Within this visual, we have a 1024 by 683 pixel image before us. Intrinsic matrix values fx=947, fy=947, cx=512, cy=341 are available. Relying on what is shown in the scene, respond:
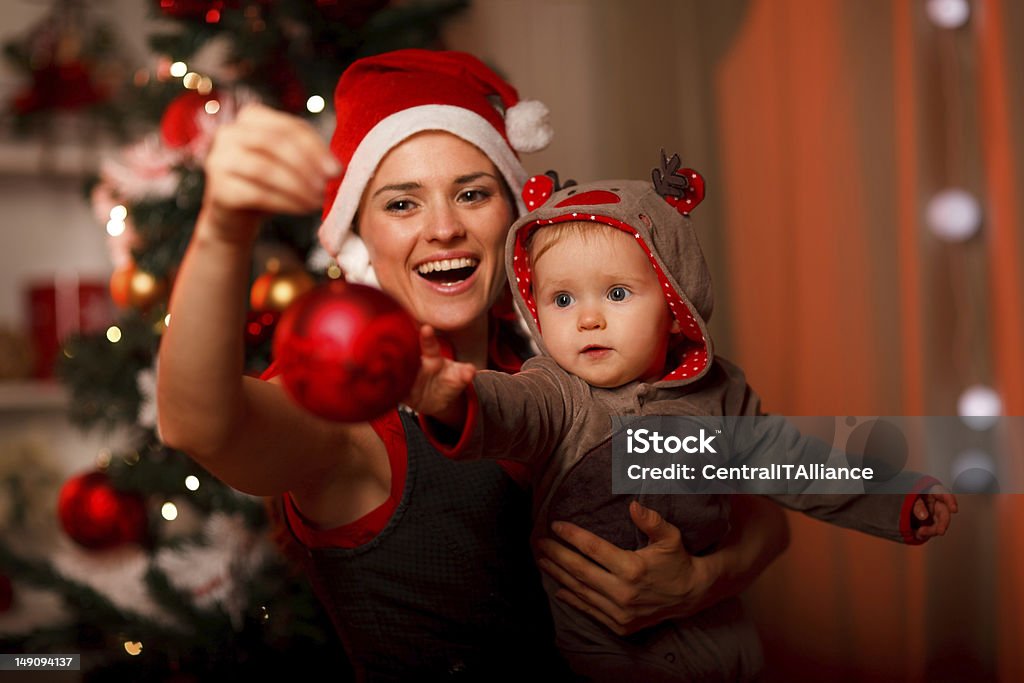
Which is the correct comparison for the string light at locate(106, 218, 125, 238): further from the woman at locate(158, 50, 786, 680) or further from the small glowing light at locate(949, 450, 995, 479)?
the small glowing light at locate(949, 450, 995, 479)

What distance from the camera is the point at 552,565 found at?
2.49 ft

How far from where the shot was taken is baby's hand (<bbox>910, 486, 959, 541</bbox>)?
79 cm

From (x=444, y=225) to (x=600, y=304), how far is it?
16cm

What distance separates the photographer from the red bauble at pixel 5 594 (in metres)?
1.90

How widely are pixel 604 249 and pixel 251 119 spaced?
0.95 ft

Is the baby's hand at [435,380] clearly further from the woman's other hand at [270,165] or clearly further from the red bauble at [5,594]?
the red bauble at [5,594]

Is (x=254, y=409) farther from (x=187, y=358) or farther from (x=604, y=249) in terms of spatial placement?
(x=604, y=249)

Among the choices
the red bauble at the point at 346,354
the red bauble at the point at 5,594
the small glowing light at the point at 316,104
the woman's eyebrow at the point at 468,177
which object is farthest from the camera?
the red bauble at the point at 5,594

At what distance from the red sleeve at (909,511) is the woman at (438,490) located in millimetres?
135

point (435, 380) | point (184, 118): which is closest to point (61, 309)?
point (184, 118)

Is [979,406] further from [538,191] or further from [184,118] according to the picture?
[184,118]

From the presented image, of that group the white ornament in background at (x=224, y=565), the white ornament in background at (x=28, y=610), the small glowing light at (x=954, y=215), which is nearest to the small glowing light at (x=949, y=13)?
the small glowing light at (x=954, y=215)

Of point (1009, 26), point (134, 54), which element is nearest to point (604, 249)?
point (1009, 26)

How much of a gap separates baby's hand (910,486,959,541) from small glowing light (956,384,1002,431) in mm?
288
